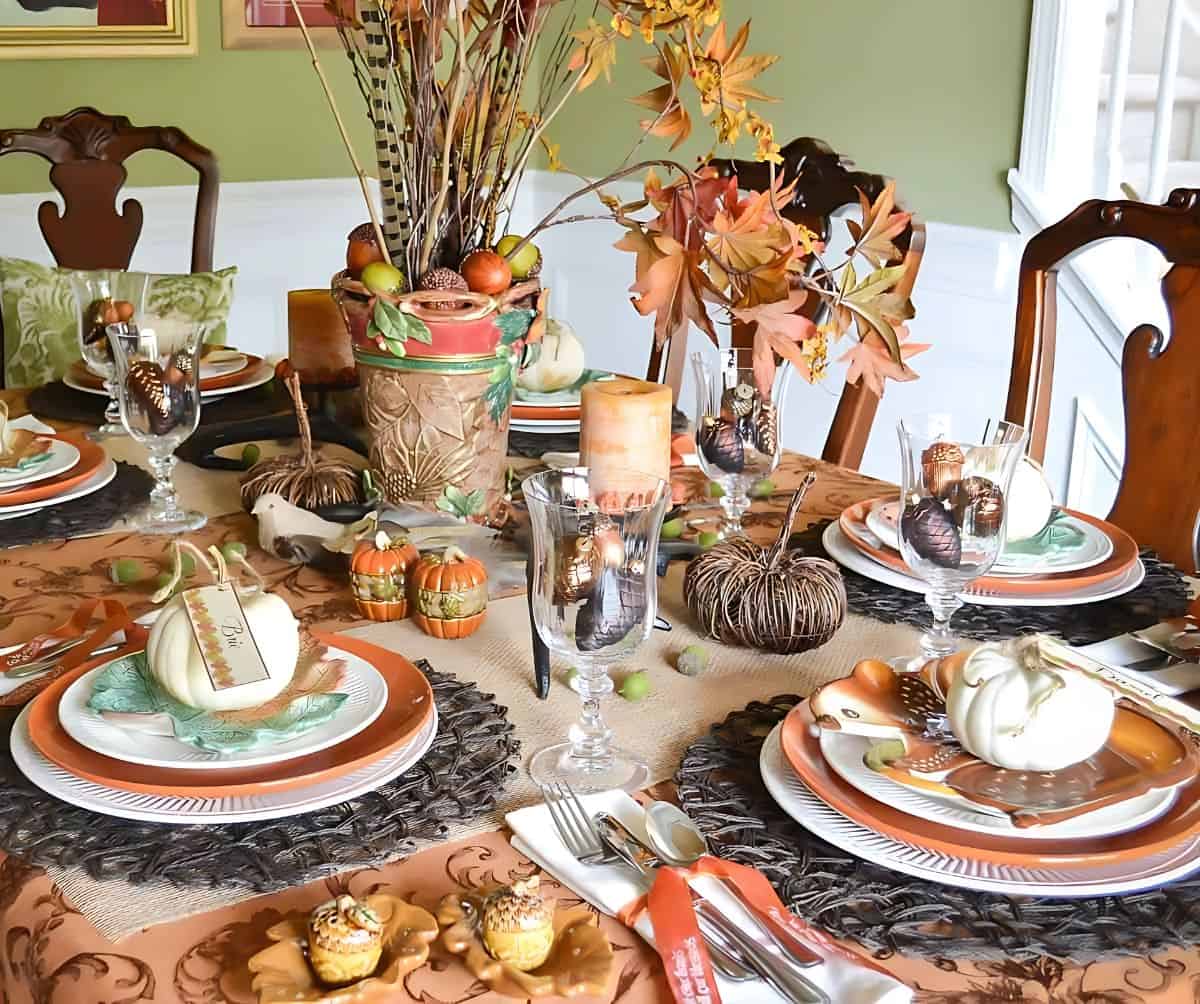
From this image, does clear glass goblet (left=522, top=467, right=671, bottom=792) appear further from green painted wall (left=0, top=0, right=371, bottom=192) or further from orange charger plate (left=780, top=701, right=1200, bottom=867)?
green painted wall (left=0, top=0, right=371, bottom=192)

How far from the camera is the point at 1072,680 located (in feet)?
2.92

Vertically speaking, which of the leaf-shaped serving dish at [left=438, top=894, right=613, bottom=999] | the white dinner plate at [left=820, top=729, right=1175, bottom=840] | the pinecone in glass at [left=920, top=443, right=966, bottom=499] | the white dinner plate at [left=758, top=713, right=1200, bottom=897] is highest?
the pinecone in glass at [left=920, top=443, right=966, bottom=499]

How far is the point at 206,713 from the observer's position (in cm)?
96

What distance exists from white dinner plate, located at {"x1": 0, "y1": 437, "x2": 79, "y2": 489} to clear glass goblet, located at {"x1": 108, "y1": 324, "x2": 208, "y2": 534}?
0.16 m

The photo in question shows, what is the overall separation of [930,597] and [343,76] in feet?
9.75

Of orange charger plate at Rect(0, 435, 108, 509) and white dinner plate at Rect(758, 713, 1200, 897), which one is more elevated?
orange charger plate at Rect(0, 435, 108, 509)

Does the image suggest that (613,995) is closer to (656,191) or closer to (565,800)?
(565,800)

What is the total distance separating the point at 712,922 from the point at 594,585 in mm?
242

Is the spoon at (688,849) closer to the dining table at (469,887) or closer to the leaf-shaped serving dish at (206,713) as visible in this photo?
the dining table at (469,887)

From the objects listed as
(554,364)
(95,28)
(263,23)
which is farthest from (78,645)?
(263,23)

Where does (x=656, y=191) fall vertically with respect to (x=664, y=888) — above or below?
above

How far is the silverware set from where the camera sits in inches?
29.1

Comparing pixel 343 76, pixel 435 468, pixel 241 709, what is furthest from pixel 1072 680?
pixel 343 76

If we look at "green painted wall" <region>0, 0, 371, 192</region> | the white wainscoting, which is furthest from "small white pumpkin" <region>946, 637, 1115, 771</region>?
"green painted wall" <region>0, 0, 371, 192</region>
